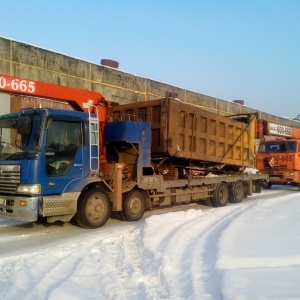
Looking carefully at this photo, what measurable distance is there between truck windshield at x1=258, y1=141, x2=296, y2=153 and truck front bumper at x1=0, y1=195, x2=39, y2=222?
47.7ft

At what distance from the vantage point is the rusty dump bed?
10.1 meters

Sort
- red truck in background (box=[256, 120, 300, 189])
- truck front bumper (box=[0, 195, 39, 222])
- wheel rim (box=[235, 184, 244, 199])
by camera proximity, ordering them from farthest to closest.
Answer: red truck in background (box=[256, 120, 300, 189]) → wheel rim (box=[235, 184, 244, 199]) → truck front bumper (box=[0, 195, 39, 222])

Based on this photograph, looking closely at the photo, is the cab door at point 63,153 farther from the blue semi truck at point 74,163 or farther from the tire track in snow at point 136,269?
the tire track in snow at point 136,269

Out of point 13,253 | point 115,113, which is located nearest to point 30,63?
point 115,113

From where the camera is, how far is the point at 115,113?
10820 millimetres

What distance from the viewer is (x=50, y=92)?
839 cm

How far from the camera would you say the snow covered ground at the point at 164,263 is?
13.3ft

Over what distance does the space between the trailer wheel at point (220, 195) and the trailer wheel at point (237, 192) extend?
0.54 meters

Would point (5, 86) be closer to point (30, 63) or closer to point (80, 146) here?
point (80, 146)

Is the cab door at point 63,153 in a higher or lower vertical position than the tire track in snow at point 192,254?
higher

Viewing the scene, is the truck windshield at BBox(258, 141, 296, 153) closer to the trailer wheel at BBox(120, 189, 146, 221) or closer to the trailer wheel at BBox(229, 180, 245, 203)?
the trailer wheel at BBox(229, 180, 245, 203)

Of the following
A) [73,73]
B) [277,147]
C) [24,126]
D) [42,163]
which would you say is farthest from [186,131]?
[73,73]

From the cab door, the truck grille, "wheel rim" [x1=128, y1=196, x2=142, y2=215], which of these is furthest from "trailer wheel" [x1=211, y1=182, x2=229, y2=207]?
the truck grille

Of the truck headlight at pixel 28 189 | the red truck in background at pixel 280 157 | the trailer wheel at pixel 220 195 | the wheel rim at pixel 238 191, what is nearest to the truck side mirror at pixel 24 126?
the truck headlight at pixel 28 189
